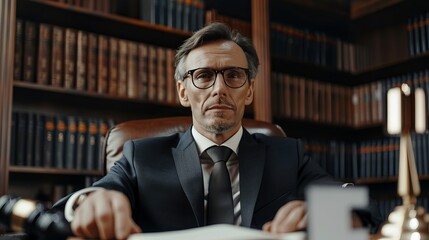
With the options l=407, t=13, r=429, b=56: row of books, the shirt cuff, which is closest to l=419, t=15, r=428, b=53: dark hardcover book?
l=407, t=13, r=429, b=56: row of books

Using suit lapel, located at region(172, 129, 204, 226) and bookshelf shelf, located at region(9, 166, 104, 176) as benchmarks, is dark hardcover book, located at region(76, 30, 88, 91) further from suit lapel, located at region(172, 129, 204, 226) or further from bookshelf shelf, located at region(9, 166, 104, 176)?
suit lapel, located at region(172, 129, 204, 226)

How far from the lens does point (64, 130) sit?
8.26 ft

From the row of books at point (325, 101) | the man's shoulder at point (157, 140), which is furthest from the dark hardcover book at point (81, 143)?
the row of books at point (325, 101)

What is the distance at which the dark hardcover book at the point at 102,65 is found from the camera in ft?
8.51

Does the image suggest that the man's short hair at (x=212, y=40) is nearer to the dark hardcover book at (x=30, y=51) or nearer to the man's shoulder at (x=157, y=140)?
the man's shoulder at (x=157, y=140)

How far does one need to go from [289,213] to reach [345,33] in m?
2.98

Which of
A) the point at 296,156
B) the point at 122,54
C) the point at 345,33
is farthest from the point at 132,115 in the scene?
the point at 345,33

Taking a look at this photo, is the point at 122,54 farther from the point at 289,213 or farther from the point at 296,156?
the point at 289,213

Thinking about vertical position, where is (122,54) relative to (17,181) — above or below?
above

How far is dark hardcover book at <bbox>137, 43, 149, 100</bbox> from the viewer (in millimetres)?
2703

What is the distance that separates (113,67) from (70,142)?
0.41 m

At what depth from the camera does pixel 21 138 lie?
2.41 m

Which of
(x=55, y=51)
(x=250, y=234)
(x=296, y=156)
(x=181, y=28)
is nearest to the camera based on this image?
(x=250, y=234)

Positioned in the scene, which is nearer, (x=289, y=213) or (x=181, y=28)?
(x=289, y=213)
